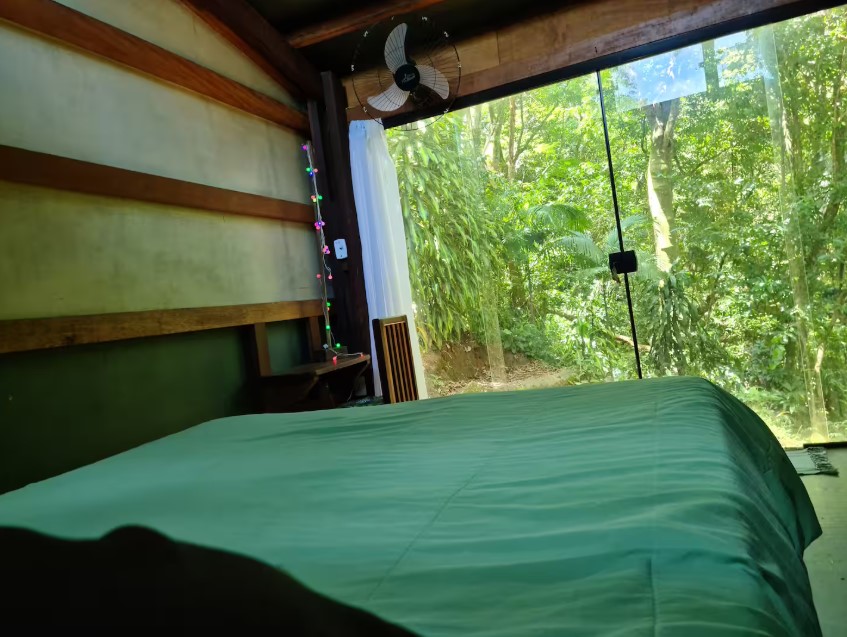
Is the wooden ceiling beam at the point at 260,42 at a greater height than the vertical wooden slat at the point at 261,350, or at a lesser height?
greater

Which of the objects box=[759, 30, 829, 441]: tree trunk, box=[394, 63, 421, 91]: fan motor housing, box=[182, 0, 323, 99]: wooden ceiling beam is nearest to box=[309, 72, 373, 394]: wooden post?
box=[182, 0, 323, 99]: wooden ceiling beam

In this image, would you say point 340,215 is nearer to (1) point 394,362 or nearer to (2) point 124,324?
(1) point 394,362

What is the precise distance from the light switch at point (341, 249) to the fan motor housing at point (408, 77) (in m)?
1.11

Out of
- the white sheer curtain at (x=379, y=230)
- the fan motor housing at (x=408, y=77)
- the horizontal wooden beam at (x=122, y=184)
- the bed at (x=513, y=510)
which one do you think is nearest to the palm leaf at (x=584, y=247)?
the white sheer curtain at (x=379, y=230)

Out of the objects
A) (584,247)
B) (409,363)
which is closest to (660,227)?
(584,247)

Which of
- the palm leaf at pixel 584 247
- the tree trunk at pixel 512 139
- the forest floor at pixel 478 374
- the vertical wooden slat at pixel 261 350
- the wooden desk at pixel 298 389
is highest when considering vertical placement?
the tree trunk at pixel 512 139

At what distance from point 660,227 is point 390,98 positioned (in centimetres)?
173

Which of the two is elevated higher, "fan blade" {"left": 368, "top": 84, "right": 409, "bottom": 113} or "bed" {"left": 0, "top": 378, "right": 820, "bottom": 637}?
"fan blade" {"left": 368, "top": 84, "right": 409, "bottom": 113}

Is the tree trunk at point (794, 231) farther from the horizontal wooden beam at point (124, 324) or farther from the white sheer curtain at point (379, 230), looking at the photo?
the horizontal wooden beam at point (124, 324)

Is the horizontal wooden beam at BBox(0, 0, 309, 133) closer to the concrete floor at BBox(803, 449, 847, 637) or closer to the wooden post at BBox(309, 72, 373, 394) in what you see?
the wooden post at BBox(309, 72, 373, 394)

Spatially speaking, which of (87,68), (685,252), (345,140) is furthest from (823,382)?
(87,68)

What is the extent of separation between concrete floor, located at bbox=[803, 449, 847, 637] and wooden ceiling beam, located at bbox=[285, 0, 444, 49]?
2.98 m

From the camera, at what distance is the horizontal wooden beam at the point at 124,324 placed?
2.10 metres

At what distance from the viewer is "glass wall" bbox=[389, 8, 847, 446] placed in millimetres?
3271
